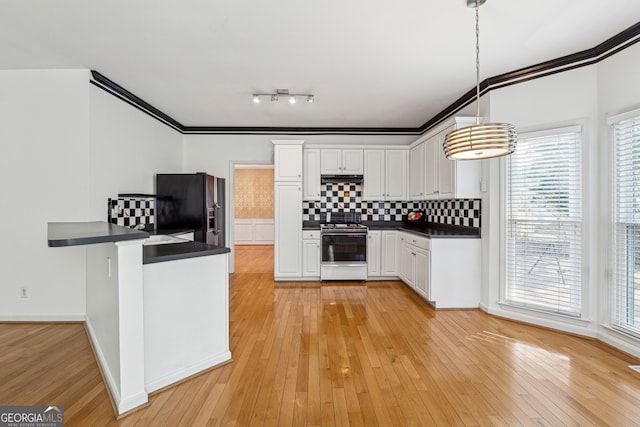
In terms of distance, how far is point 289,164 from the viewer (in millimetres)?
4645

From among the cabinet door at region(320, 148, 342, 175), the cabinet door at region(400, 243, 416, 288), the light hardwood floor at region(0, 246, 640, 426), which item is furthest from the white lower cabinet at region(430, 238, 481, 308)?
the cabinet door at region(320, 148, 342, 175)

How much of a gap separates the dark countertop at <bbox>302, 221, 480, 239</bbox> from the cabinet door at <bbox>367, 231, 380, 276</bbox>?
12cm

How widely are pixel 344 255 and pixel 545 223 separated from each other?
8.44 ft

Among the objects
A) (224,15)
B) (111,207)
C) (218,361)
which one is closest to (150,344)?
(218,361)

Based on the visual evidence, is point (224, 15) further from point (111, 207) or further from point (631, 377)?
point (631, 377)

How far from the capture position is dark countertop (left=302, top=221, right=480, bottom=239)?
11.3ft

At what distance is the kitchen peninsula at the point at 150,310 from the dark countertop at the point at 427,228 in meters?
2.48

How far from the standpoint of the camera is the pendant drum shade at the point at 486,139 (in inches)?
74.2

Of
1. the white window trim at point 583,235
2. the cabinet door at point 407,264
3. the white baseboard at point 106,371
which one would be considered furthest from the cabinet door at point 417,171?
the white baseboard at point 106,371

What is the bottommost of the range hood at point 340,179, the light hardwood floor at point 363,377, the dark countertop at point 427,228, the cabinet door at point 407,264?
the light hardwood floor at point 363,377

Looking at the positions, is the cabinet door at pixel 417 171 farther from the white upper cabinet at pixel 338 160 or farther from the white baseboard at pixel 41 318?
the white baseboard at pixel 41 318

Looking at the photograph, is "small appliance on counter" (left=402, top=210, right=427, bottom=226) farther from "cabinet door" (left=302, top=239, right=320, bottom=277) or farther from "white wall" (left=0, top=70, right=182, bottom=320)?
"white wall" (left=0, top=70, right=182, bottom=320)

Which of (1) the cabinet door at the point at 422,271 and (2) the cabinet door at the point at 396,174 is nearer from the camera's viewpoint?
(1) the cabinet door at the point at 422,271

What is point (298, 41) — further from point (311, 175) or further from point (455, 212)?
point (455, 212)
